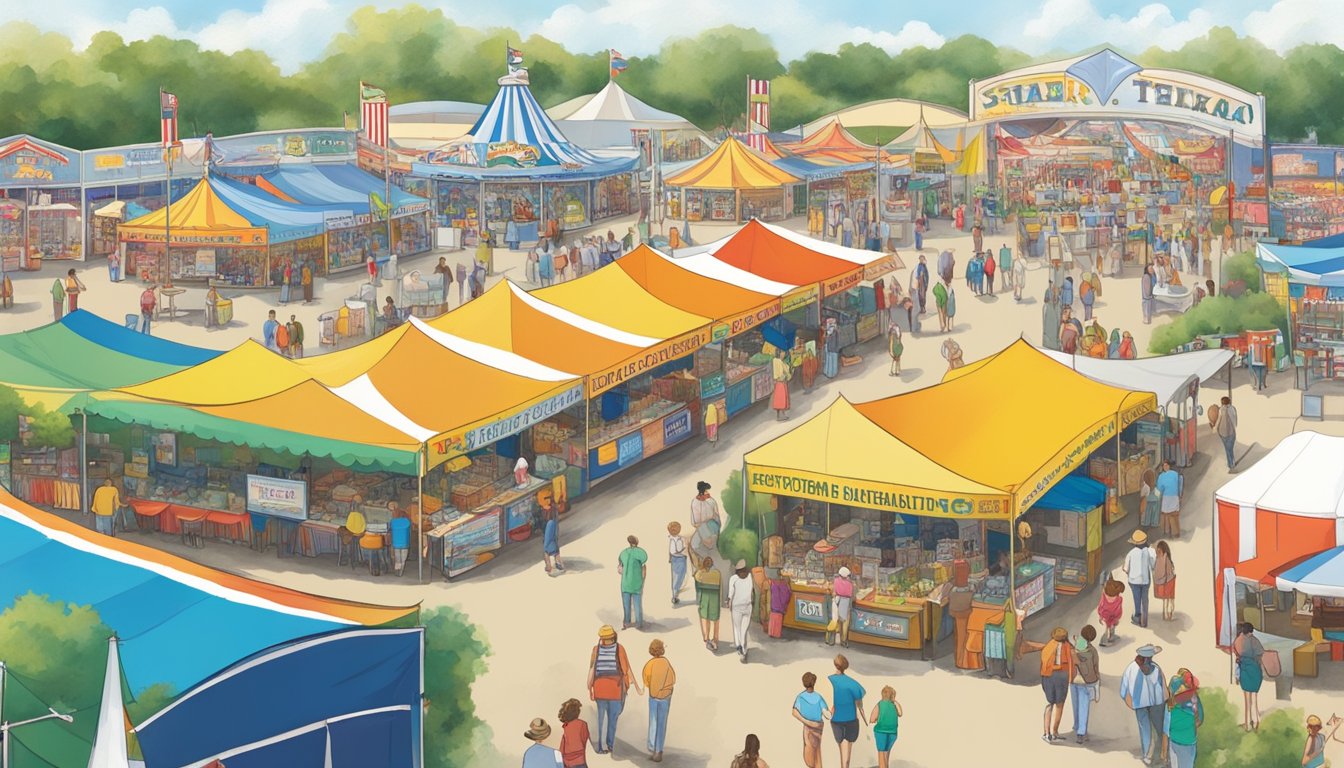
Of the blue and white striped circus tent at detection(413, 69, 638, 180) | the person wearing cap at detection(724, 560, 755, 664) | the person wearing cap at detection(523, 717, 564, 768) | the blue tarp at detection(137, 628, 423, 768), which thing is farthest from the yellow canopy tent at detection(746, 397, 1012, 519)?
the blue and white striped circus tent at detection(413, 69, 638, 180)

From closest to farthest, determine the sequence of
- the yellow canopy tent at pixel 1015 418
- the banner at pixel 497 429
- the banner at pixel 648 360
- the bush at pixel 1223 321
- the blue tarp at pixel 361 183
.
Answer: the yellow canopy tent at pixel 1015 418
the banner at pixel 497 429
the banner at pixel 648 360
the bush at pixel 1223 321
the blue tarp at pixel 361 183

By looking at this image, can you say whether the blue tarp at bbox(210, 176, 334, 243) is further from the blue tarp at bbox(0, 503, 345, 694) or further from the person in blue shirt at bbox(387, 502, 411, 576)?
the blue tarp at bbox(0, 503, 345, 694)

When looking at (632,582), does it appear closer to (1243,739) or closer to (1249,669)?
(1249,669)

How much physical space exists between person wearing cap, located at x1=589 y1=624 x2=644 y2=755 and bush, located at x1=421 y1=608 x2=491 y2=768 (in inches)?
51.1

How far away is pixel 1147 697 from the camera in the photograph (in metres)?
14.4

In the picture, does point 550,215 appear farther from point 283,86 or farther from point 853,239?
point 283,86

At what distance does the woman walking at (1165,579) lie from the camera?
17.8 metres

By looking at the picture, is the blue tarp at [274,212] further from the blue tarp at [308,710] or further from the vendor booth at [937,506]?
the blue tarp at [308,710]

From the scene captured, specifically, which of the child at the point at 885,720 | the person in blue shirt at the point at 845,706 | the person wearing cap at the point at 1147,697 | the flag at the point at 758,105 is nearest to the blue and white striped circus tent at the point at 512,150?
the flag at the point at 758,105

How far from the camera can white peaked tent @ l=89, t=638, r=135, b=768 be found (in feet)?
35.1

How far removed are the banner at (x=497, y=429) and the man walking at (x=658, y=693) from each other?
5.33 metres

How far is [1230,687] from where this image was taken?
1619 centimetres

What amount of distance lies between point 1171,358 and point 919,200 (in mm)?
27745

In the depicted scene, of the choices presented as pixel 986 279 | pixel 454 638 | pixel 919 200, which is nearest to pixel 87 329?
pixel 454 638
